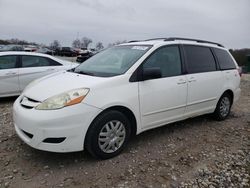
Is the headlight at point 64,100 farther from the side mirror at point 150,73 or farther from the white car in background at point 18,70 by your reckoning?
the white car in background at point 18,70

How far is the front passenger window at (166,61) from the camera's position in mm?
3944

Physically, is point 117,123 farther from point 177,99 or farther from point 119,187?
point 177,99

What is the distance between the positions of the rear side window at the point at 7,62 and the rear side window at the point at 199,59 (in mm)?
4543

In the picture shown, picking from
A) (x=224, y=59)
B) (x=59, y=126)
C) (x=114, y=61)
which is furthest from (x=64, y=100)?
(x=224, y=59)

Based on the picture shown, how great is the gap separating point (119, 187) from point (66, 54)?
34772 mm

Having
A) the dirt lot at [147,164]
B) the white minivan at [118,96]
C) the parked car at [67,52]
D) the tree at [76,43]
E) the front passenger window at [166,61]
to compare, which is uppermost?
the tree at [76,43]

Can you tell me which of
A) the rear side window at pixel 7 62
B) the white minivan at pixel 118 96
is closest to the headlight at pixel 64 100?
the white minivan at pixel 118 96

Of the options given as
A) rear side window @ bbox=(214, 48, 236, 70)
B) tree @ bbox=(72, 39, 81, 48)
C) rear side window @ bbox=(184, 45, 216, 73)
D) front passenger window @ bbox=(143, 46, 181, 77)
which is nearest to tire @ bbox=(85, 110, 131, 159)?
front passenger window @ bbox=(143, 46, 181, 77)

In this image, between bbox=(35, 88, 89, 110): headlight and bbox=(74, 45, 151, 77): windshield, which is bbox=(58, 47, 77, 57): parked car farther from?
bbox=(35, 88, 89, 110): headlight

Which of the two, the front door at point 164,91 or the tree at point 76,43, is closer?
the front door at point 164,91

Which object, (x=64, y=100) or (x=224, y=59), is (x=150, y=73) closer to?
(x=64, y=100)

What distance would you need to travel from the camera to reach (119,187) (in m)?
2.87

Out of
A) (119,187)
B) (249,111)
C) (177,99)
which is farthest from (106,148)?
(249,111)

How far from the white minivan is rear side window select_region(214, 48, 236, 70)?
0.78ft
